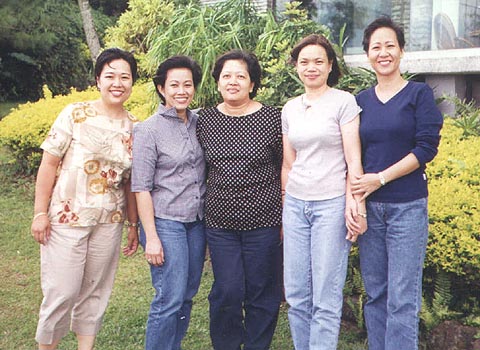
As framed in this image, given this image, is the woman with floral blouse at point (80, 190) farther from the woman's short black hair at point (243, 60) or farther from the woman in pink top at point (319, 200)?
the woman in pink top at point (319, 200)

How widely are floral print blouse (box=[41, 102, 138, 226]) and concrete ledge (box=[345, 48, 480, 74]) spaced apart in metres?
4.03

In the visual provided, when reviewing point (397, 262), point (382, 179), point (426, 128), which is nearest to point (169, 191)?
point (382, 179)

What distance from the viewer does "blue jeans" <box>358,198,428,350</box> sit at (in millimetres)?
2869

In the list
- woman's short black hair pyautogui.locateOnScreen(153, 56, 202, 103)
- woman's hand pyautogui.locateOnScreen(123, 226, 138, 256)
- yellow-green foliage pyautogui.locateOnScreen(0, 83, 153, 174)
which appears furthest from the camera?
yellow-green foliage pyautogui.locateOnScreen(0, 83, 153, 174)

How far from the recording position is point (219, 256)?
3281 millimetres

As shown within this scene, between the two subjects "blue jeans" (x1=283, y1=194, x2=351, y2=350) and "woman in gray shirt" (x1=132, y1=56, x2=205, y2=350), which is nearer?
"blue jeans" (x1=283, y1=194, x2=351, y2=350)

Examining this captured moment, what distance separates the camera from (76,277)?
3203 millimetres

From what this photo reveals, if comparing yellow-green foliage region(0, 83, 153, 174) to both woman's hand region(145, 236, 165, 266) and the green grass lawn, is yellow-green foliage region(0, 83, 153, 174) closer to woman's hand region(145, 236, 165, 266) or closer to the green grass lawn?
the green grass lawn

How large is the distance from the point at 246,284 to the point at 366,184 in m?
0.94

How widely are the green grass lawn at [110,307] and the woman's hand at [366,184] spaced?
1397mm

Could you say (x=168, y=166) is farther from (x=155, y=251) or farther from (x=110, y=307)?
(x=110, y=307)

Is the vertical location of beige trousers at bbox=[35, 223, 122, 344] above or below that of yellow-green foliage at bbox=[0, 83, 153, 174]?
below

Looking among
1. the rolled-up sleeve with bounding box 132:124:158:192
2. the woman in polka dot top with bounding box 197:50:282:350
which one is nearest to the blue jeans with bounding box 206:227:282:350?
the woman in polka dot top with bounding box 197:50:282:350

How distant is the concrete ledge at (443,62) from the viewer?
5.94 m
